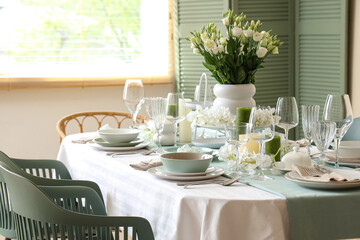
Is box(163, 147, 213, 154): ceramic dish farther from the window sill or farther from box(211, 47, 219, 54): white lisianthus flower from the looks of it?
the window sill

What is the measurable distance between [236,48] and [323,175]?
2.91ft

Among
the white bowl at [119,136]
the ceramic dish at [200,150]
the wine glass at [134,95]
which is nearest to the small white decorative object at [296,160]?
the ceramic dish at [200,150]

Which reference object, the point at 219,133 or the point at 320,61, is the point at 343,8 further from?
the point at 219,133

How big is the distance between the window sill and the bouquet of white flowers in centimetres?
215

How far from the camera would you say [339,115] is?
7.16ft

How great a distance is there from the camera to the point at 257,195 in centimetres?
182

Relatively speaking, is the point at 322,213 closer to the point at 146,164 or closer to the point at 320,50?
the point at 146,164

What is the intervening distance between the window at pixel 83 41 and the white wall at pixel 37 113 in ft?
0.30

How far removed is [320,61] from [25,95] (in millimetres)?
2209

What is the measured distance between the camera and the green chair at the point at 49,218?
180cm

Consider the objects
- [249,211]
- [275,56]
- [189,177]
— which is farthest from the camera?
[275,56]

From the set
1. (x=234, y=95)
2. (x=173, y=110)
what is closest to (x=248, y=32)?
(x=234, y=95)

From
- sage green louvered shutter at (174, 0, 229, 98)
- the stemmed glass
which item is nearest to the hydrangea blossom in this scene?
the stemmed glass

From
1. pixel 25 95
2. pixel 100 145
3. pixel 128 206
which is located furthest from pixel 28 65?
pixel 128 206
